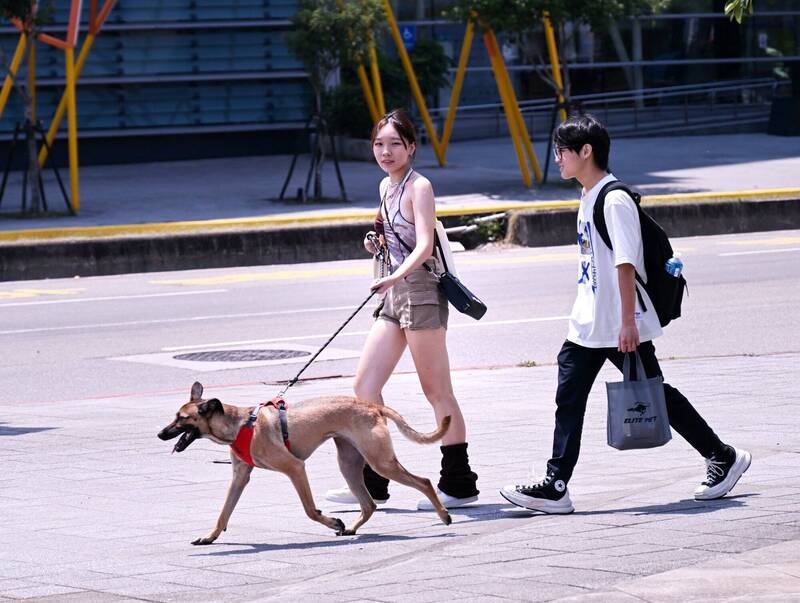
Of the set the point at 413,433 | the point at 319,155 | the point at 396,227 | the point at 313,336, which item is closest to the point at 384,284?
the point at 396,227

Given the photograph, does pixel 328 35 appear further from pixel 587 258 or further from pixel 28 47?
pixel 587 258

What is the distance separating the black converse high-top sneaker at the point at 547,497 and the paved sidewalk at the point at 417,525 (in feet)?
0.21

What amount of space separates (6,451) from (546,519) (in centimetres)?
383

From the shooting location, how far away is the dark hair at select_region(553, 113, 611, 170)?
6.90m

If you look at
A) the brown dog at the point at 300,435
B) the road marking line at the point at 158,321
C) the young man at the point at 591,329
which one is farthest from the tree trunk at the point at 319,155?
the brown dog at the point at 300,435

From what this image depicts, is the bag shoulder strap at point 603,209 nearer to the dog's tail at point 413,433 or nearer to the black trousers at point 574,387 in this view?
the black trousers at point 574,387

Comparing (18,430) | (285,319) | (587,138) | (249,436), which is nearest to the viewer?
(249,436)

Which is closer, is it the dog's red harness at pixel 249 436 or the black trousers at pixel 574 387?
the dog's red harness at pixel 249 436

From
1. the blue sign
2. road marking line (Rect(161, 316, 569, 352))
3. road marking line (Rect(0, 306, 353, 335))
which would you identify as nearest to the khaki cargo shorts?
road marking line (Rect(161, 316, 569, 352))

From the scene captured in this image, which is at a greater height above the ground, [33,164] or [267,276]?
[33,164]

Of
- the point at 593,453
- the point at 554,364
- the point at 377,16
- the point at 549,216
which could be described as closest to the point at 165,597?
the point at 593,453

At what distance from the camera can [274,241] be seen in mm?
21328

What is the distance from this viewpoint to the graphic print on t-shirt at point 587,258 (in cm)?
688

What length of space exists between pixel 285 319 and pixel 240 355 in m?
2.27
